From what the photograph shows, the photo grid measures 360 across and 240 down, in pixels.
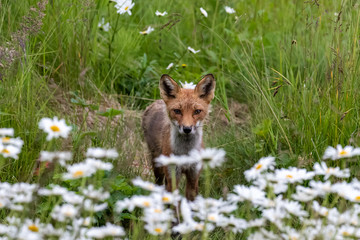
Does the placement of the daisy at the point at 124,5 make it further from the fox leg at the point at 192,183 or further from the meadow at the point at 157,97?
the fox leg at the point at 192,183

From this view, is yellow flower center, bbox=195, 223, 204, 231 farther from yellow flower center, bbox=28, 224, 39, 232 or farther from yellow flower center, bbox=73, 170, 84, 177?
yellow flower center, bbox=28, 224, 39, 232

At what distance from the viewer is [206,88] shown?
4.78 m

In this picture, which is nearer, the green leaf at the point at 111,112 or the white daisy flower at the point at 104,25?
the green leaf at the point at 111,112

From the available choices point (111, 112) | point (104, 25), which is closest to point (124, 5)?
point (104, 25)

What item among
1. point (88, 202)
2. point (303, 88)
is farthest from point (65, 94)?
point (88, 202)

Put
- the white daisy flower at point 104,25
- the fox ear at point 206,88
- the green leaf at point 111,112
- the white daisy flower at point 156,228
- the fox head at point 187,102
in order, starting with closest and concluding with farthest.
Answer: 1. the white daisy flower at point 156,228
2. the green leaf at point 111,112
3. the fox head at point 187,102
4. the fox ear at point 206,88
5. the white daisy flower at point 104,25

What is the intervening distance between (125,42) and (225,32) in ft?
5.08

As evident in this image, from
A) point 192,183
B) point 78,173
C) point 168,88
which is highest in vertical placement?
point 168,88

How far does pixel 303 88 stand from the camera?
4984 mm

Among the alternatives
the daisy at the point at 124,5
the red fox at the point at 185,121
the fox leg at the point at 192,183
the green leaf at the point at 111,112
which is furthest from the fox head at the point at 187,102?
the daisy at the point at 124,5

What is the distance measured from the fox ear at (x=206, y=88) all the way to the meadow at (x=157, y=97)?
292mm

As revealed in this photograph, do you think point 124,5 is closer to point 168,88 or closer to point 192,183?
point 168,88

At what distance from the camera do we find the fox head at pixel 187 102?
4.44 metres

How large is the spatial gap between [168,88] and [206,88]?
0.34 metres
